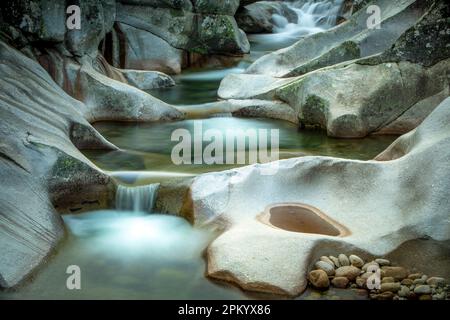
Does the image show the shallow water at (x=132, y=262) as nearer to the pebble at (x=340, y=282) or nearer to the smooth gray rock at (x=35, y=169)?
the pebble at (x=340, y=282)


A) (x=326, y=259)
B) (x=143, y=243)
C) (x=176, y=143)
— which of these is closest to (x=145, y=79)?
(x=176, y=143)

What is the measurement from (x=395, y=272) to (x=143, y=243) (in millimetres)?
2601

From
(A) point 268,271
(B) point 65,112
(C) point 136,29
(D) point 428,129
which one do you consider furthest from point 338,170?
(C) point 136,29

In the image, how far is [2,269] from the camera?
14.9ft

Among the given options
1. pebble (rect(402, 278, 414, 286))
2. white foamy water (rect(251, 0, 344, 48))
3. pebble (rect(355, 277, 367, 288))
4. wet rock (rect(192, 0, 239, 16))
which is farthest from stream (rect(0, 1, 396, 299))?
white foamy water (rect(251, 0, 344, 48))

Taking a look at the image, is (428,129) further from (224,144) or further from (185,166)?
(224,144)

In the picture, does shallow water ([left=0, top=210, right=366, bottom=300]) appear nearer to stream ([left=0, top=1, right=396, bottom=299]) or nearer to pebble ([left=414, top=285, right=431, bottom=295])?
stream ([left=0, top=1, right=396, bottom=299])

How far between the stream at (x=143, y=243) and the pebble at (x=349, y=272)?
0.50 feet

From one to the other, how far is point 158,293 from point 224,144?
15.4ft

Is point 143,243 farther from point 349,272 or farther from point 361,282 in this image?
point 361,282

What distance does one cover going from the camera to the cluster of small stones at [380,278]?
4398 millimetres

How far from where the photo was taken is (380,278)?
459 centimetres

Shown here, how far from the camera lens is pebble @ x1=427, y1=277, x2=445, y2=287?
14.8ft

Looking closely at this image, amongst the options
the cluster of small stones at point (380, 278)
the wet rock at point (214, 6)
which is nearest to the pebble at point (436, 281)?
the cluster of small stones at point (380, 278)
